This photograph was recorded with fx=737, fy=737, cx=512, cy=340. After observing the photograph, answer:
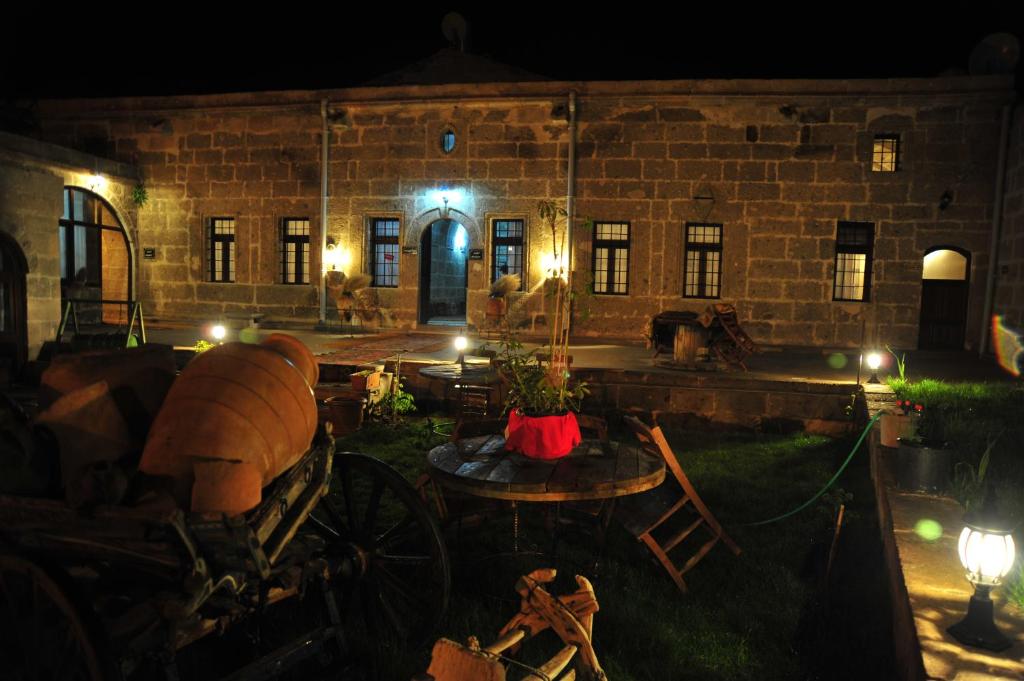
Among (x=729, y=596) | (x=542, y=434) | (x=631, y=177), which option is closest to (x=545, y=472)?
(x=542, y=434)

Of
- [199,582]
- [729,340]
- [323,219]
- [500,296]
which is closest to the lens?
[199,582]

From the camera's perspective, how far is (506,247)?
14.2m

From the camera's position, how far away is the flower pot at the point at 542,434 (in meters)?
3.80

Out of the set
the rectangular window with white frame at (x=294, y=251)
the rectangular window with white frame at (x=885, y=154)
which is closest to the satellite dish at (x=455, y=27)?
the rectangular window with white frame at (x=294, y=251)

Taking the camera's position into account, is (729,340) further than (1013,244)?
No

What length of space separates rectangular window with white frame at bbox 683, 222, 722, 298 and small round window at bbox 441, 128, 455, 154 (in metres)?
4.69

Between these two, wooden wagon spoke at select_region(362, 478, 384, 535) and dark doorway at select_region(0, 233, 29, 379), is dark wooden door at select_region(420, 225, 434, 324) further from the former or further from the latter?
wooden wagon spoke at select_region(362, 478, 384, 535)

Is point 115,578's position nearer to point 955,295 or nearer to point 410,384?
point 410,384

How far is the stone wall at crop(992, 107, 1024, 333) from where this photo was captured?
11.3 m

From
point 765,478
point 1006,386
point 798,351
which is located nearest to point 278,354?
point 765,478

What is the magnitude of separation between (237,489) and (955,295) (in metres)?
13.9

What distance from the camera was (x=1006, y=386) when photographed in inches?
305

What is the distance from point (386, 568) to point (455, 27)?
17.7 metres

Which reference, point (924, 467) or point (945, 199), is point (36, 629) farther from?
point (945, 199)
